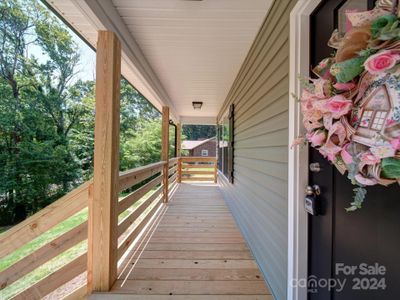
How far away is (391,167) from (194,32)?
2.09 meters

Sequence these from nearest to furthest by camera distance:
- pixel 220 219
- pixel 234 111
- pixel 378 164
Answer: pixel 378 164
pixel 220 219
pixel 234 111

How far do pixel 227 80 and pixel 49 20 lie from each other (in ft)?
34.7

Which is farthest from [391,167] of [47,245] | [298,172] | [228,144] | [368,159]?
[228,144]

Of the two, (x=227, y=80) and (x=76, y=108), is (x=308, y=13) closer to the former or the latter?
(x=227, y=80)

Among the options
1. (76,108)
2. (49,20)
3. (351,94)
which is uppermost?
(49,20)

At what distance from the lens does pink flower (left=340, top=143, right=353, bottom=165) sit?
26.4 inches

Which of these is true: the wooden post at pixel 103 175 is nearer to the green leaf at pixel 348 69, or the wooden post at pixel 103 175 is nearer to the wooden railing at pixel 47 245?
the wooden railing at pixel 47 245

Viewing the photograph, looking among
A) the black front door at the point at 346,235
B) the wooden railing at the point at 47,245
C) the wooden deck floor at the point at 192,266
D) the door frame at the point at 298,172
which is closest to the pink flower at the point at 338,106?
the black front door at the point at 346,235

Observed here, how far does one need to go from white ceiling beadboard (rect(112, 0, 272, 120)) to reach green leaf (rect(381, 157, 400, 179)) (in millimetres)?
1660

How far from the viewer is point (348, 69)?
650 millimetres

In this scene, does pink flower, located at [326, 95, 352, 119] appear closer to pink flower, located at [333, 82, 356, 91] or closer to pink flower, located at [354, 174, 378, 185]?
pink flower, located at [333, 82, 356, 91]

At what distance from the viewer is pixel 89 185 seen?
5.48 feet

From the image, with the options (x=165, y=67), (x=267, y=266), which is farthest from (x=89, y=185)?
(x=165, y=67)

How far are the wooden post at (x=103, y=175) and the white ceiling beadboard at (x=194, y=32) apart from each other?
0.46 m
